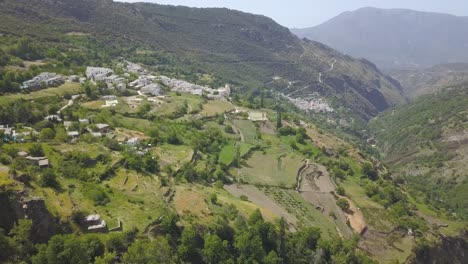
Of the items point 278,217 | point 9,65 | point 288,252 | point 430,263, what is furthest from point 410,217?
point 9,65

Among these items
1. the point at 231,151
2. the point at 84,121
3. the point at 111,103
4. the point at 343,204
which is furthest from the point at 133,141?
the point at 343,204

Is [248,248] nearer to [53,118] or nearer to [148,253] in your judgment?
[148,253]

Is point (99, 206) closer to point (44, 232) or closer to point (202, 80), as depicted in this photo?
point (44, 232)

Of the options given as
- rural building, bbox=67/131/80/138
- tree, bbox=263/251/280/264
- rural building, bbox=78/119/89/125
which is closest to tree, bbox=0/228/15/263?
tree, bbox=263/251/280/264

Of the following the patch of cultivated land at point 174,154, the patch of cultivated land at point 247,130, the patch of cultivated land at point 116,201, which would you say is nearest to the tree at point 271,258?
the patch of cultivated land at point 116,201

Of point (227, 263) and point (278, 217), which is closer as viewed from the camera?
point (227, 263)

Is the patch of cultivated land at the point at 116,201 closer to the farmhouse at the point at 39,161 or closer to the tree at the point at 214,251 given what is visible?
the farmhouse at the point at 39,161

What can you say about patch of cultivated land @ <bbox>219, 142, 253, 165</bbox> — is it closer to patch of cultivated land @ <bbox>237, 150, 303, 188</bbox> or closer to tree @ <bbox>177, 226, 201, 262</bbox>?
patch of cultivated land @ <bbox>237, 150, 303, 188</bbox>
